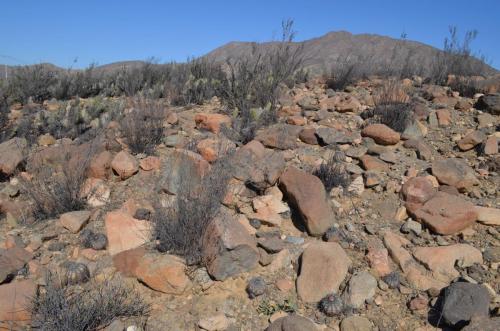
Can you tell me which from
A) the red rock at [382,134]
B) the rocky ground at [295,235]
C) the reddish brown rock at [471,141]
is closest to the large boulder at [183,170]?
the rocky ground at [295,235]

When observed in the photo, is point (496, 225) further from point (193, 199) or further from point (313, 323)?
point (193, 199)

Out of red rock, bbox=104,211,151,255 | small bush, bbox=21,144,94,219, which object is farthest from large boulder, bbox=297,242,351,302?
small bush, bbox=21,144,94,219

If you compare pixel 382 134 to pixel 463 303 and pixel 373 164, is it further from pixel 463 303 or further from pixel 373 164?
pixel 463 303

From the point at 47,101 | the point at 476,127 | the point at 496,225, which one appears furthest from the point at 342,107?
the point at 47,101

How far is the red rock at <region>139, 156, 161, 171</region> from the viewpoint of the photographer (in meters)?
3.84

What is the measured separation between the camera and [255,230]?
10.3 ft

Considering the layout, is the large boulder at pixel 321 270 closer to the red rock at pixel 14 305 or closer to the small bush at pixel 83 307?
the small bush at pixel 83 307

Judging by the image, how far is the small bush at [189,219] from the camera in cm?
276

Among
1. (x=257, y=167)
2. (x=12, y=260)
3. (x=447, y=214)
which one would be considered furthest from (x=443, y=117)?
(x=12, y=260)

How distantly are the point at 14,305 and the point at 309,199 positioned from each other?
206 centimetres

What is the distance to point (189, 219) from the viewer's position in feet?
9.02

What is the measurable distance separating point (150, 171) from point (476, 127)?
3598 mm

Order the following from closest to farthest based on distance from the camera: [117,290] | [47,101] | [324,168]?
A: [117,290] < [324,168] < [47,101]

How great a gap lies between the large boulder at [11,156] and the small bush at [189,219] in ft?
6.02
